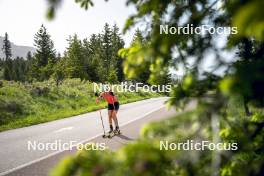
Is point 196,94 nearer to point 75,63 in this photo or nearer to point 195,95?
point 195,95

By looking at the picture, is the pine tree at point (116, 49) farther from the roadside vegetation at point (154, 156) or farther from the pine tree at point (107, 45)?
the roadside vegetation at point (154, 156)

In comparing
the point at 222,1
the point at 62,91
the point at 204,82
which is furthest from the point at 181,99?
the point at 62,91

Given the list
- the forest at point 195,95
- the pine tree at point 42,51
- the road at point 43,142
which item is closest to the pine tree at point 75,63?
the pine tree at point 42,51

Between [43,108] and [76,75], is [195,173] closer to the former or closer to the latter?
[43,108]

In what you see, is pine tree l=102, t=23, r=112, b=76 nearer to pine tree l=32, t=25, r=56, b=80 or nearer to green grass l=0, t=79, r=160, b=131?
pine tree l=32, t=25, r=56, b=80

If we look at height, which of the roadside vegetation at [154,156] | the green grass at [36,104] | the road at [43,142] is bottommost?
the road at [43,142]

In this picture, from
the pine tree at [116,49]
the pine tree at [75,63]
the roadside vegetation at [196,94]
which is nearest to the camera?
the roadside vegetation at [196,94]

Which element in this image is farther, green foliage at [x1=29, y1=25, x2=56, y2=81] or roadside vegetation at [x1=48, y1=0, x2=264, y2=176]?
green foliage at [x1=29, y1=25, x2=56, y2=81]

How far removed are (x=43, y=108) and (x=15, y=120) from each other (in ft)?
16.4

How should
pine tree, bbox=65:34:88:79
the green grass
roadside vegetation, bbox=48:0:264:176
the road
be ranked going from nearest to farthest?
roadside vegetation, bbox=48:0:264:176, the road, the green grass, pine tree, bbox=65:34:88:79

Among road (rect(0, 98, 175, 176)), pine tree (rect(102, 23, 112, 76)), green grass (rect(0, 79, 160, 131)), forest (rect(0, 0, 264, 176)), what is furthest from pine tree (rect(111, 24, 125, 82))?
forest (rect(0, 0, 264, 176))

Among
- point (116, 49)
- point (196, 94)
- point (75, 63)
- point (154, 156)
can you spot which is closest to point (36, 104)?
point (196, 94)

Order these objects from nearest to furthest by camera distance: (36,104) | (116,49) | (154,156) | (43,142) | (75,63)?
(154,156)
(43,142)
(36,104)
(75,63)
(116,49)

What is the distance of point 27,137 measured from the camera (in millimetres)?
12883
